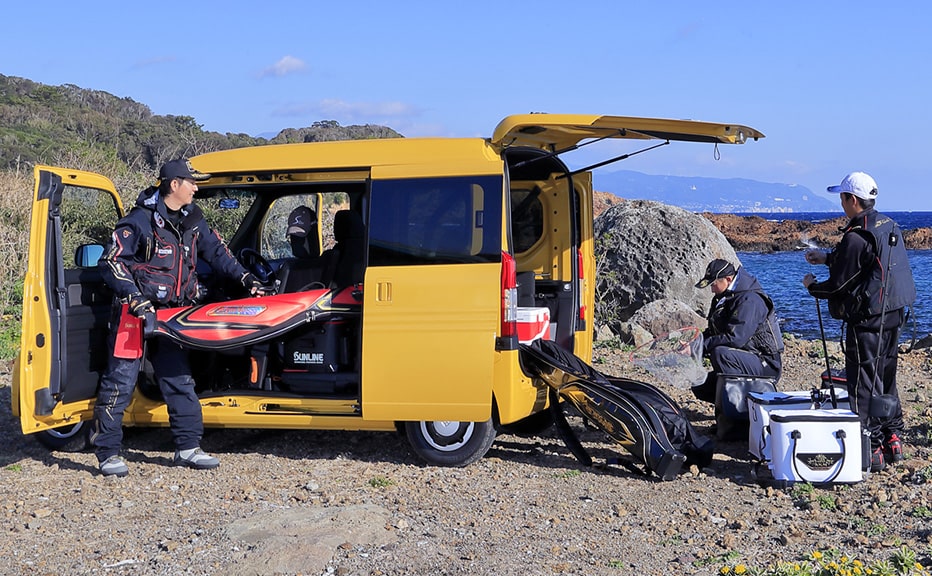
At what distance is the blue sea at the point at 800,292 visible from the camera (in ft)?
63.1

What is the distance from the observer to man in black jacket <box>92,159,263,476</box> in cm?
626

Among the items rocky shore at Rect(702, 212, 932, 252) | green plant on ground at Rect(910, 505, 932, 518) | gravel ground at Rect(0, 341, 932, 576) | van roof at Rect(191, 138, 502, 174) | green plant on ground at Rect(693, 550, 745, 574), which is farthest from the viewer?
rocky shore at Rect(702, 212, 932, 252)

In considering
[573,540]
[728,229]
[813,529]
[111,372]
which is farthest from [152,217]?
[728,229]

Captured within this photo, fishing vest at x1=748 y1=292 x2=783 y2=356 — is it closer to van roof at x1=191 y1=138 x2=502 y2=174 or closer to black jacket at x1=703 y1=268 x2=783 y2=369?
black jacket at x1=703 y1=268 x2=783 y2=369

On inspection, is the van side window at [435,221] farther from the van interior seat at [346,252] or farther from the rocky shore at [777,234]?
the rocky shore at [777,234]

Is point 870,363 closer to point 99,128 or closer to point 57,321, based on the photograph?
point 57,321

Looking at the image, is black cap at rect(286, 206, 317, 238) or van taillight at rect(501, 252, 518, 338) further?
black cap at rect(286, 206, 317, 238)

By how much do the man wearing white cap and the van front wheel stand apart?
92.8 inches

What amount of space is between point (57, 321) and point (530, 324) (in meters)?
2.99

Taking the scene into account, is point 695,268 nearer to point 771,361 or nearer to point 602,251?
point 602,251

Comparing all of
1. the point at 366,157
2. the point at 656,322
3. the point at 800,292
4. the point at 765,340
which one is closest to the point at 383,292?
the point at 366,157

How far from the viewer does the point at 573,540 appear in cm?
502

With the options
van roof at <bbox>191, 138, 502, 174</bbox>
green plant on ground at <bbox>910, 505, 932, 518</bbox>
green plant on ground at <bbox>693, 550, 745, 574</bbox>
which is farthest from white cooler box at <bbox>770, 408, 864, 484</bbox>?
van roof at <bbox>191, 138, 502, 174</bbox>

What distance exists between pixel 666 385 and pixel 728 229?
57.5 meters
